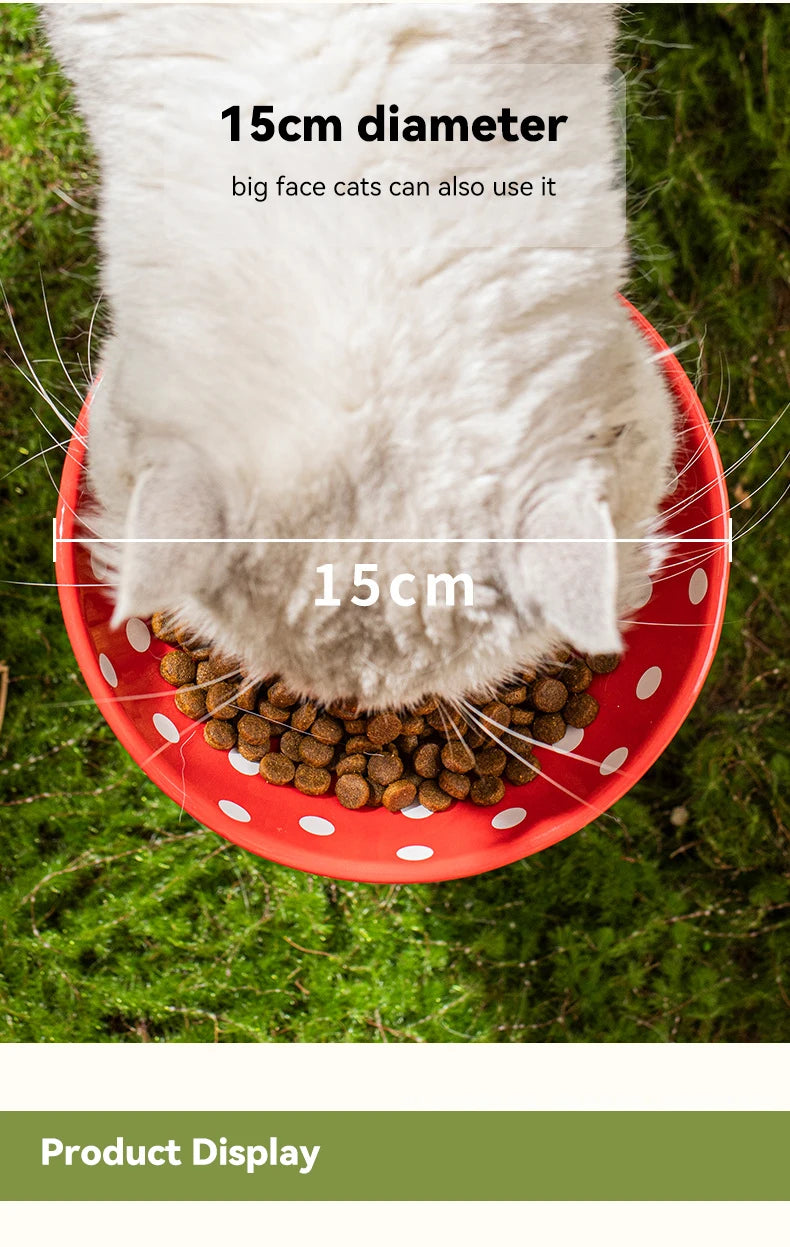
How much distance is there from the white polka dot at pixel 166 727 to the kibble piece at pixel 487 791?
9.7 inches

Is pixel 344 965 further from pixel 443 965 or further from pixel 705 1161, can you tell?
pixel 705 1161

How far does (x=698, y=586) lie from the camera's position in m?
0.69

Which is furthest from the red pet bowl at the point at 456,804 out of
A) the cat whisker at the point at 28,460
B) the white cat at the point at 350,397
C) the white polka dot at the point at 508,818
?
the cat whisker at the point at 28,460

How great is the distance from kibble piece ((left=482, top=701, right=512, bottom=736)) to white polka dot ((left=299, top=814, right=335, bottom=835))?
0.15 meters

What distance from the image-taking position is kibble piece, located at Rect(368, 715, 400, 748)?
0.68m

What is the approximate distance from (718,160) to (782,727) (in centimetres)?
64

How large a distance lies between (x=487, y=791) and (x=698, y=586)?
235 millimetres

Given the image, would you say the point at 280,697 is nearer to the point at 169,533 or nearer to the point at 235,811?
the point at 235,811

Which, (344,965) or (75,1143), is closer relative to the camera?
(75,1143)

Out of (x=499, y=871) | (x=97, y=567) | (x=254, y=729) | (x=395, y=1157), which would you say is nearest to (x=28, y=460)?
(x=97, y=567)

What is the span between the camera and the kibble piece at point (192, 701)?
71 cm

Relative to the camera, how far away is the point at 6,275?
0.98 meters

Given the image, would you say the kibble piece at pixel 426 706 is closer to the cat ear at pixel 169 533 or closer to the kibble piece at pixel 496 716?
the kibble piece at pixel 496 716
